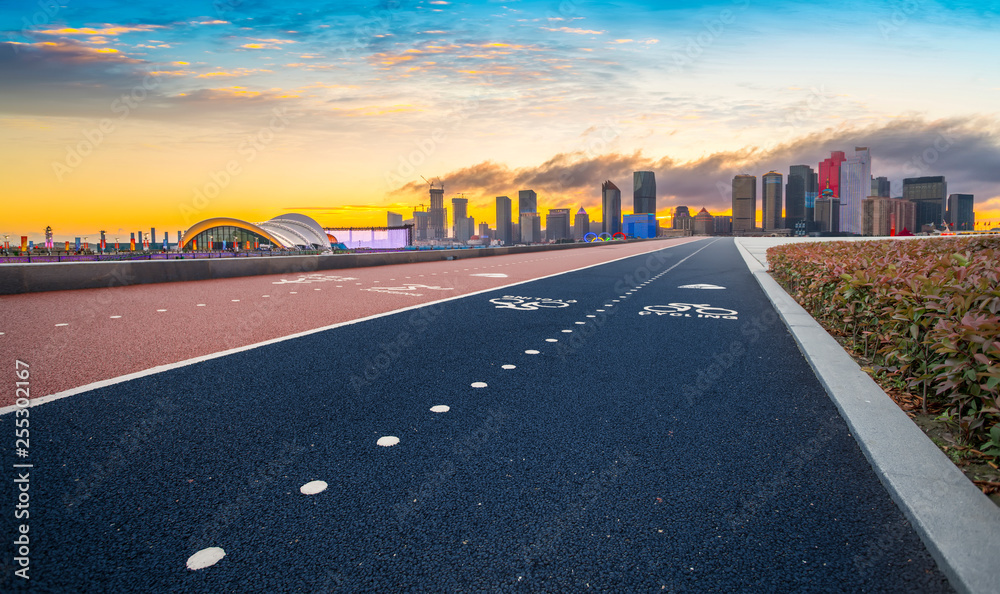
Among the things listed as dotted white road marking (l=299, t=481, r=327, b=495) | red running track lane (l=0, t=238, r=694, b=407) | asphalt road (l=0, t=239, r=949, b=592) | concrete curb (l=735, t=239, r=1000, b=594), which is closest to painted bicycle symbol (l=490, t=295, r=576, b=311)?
red running track lane (l=0, t=238, r=694, b=407)

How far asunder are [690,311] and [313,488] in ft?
29.4

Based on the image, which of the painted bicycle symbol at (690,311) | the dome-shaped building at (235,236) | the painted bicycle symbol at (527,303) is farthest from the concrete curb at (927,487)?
the dome-shaped building at (235,236)

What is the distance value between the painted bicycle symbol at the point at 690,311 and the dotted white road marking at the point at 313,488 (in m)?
7.97

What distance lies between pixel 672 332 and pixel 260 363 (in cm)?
568

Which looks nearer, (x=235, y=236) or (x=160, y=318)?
(x=160, y=318)

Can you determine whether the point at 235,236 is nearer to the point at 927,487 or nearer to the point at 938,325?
the point at 938,325

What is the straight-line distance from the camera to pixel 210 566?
2479mm

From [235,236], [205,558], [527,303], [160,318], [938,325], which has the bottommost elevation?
[205,558]

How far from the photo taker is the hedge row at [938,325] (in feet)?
11.5

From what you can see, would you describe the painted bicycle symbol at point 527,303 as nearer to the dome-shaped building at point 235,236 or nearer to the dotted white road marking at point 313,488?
the dotted white road marking at point 313,488

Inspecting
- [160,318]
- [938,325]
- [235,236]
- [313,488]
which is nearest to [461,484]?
[313,488]

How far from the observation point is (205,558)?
2.54 m

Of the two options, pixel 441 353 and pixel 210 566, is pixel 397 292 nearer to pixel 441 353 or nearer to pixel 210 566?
pixel 441 353

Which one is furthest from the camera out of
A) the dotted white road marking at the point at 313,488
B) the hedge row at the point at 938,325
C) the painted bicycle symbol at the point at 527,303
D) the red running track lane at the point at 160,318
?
the painted bicycle symbol at the point at 527,303
